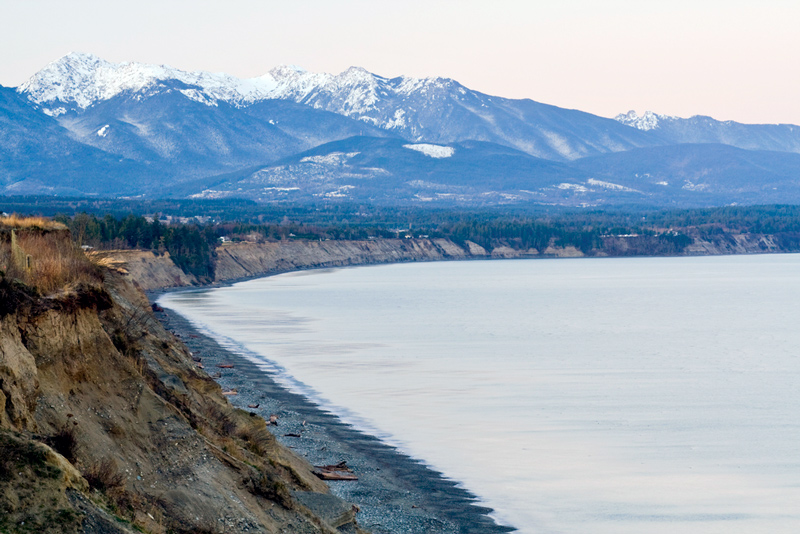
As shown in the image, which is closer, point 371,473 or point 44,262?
point 44,262

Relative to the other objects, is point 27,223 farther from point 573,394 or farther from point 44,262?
point 573,394

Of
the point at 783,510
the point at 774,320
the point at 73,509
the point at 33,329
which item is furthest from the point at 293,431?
the point at 774,320

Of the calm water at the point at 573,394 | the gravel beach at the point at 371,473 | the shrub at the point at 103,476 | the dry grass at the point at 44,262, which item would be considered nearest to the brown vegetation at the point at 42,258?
the dry grass at the point at 44,262

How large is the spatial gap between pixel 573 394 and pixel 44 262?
3193cm

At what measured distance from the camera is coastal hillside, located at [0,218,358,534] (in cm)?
1414

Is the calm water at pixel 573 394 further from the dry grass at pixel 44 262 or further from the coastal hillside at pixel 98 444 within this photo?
the dry grass at pixel 44 262

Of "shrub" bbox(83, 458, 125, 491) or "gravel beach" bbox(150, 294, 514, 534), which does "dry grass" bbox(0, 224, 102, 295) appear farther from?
"gravel beach" bbox(150, 294, 514, 534)

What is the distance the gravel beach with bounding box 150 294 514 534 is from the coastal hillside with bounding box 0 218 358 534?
348 centimetres

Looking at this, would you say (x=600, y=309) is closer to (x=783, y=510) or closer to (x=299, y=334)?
(x=299, y=334)

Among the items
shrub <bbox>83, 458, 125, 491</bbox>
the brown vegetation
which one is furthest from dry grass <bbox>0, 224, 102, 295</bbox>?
shrub <bbox>83, 458, 125, 491</bbox>

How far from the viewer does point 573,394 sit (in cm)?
4872

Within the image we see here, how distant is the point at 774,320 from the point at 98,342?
281ft

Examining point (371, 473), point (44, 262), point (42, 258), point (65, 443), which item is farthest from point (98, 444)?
point (371, 473)

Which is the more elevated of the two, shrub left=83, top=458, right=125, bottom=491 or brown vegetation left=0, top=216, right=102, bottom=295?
brown vegetation left=0, top=216, right=102, bottom=295
